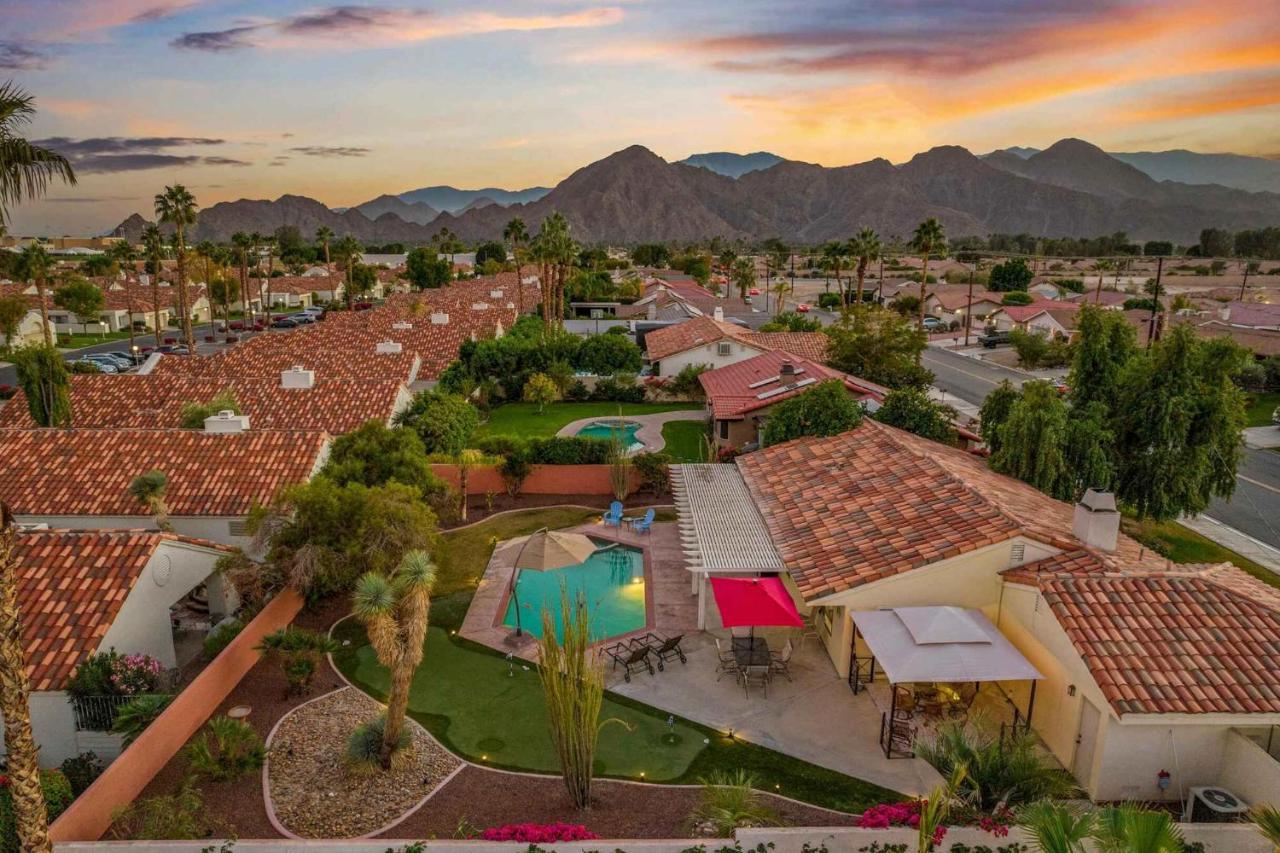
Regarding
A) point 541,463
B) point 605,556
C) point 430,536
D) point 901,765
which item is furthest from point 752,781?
point 541,463

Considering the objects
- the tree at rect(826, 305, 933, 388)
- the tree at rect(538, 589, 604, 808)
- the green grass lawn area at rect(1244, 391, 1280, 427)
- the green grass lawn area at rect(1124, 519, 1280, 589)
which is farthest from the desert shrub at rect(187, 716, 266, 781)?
the green grass lawn area at rect(1244, 391, 1280, 427)

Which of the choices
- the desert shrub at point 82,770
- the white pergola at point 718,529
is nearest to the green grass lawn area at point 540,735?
the white pergola at point 718,529

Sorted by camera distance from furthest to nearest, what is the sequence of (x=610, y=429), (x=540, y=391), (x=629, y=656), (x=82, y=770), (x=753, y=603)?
(x=540, y=391), (x=610, y=429), (x=629, y=656), (x=753, y=603), (x=82, y=770)

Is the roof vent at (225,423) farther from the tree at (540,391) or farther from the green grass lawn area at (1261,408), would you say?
the green grass lawn area at (1261,408)

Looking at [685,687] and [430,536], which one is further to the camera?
[430,536]

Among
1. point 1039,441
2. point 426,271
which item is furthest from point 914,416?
point 426,271

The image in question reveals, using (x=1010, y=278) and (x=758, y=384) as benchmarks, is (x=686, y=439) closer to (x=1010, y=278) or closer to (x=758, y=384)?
(x=758, y=384)

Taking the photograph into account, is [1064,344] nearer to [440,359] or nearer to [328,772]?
[440,359]
